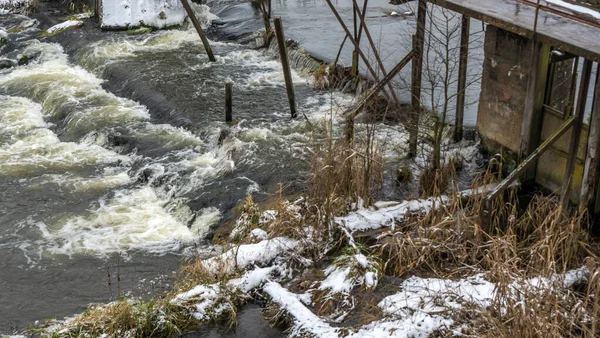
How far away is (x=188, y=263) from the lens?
414 inches

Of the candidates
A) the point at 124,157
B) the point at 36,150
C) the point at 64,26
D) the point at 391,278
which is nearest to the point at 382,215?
the point at 391,278

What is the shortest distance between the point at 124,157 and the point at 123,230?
3.03 metres

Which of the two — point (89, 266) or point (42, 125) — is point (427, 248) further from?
point (42, 125)

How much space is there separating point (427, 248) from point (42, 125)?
1047 cm

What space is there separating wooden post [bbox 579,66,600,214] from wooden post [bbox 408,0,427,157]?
8.91 feet

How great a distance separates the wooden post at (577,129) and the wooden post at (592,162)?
0.13 meters

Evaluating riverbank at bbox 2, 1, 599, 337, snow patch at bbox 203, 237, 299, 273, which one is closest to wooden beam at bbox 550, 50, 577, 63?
riverbank at bbox 2, 1, 599, 337

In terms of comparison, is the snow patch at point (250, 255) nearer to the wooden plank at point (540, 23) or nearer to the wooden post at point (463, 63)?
the wooden plank at point (540, 23)

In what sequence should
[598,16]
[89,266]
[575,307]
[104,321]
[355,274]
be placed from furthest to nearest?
[89,266]
[598,16]
[355,274]
[104,321]
[575,307]

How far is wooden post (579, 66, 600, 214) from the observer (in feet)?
30.1

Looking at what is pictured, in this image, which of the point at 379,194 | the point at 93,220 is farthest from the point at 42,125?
the point at 379,194

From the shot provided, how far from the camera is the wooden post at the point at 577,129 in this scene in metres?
9.13

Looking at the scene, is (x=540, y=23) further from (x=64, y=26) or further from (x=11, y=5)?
(x=11, y=5)

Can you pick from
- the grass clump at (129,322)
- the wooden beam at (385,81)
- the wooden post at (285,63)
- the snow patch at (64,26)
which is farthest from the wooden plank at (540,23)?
A: the snow patch at (64,26)
